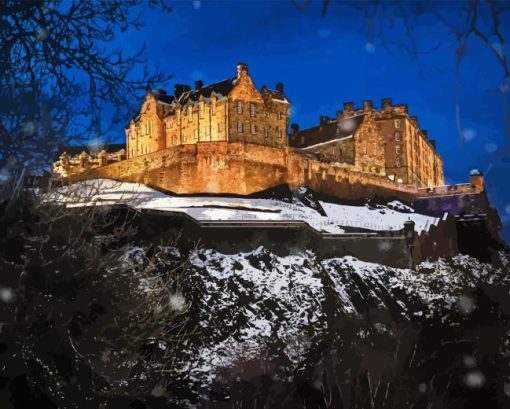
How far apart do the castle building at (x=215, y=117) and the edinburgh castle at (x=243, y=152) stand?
6 centimetres

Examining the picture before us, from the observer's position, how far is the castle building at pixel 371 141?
161 ft

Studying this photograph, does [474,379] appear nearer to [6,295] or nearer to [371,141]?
[6,295]

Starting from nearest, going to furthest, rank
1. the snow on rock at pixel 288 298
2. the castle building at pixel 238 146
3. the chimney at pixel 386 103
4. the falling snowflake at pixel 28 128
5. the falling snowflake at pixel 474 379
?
the falling snowflake at pixel 28 128 → the falling snowflake at pixel 474 379 → the snow on rock at pixel 288 298 → the castle building at pixel 238 146 → the chimney at pixel 386 103

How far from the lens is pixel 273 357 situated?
25.7 m

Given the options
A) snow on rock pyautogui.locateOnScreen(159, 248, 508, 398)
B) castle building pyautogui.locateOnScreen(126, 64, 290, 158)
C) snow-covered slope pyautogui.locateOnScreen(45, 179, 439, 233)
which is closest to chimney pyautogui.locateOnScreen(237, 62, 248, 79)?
castle building pyautogui.locateOnScreen(126, 64, 290, 158)

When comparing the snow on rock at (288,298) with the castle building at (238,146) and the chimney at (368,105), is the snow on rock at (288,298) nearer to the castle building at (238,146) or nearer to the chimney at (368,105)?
the castle building at (238,146)

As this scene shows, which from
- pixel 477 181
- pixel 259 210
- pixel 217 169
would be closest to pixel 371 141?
pixel 477 181

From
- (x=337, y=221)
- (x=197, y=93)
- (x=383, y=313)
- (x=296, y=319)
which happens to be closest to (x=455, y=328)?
(x=383, y=313)

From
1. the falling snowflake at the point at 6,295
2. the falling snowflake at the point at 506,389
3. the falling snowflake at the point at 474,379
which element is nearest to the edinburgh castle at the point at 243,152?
the falling snowflake at the point at 474,379

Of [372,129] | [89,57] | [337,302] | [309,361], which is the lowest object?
[309,361]

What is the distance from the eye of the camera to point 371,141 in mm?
50438

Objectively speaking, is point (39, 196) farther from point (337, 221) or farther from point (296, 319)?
point (337, 221)

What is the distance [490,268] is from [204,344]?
1826cm

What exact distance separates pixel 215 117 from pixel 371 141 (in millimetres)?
14763
